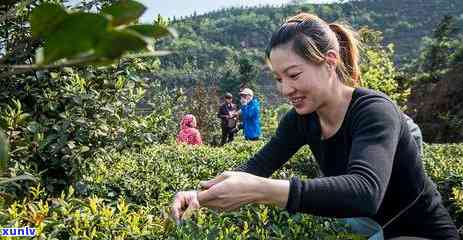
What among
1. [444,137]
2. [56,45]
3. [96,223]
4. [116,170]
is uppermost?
[56,45]

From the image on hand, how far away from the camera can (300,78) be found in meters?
1.97

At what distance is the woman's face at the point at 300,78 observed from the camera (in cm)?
198

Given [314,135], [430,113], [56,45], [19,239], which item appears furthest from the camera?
[430,113]

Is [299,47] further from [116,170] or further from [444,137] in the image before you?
[444,137]

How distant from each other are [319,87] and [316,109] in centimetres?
14

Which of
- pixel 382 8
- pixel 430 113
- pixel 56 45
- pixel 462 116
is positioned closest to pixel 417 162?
pixel 56 45

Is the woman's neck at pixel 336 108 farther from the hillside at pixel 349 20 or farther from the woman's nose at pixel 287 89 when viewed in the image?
the hillside at pixel 349 20

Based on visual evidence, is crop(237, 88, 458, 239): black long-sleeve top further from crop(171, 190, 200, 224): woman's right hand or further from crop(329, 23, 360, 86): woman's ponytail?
crop(171, 190, 200, 224): woman's right hand

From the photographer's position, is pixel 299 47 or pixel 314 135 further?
pixel 314 135

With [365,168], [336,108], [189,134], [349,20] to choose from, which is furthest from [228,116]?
[349,20]

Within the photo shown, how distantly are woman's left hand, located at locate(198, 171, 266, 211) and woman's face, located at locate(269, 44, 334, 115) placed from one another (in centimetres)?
51

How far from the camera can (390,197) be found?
2.03 metres

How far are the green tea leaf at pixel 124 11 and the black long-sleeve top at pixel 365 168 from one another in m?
1.24

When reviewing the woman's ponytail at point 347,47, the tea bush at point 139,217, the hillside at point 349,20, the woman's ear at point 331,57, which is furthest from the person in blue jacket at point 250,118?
the hillside at point 349,20
